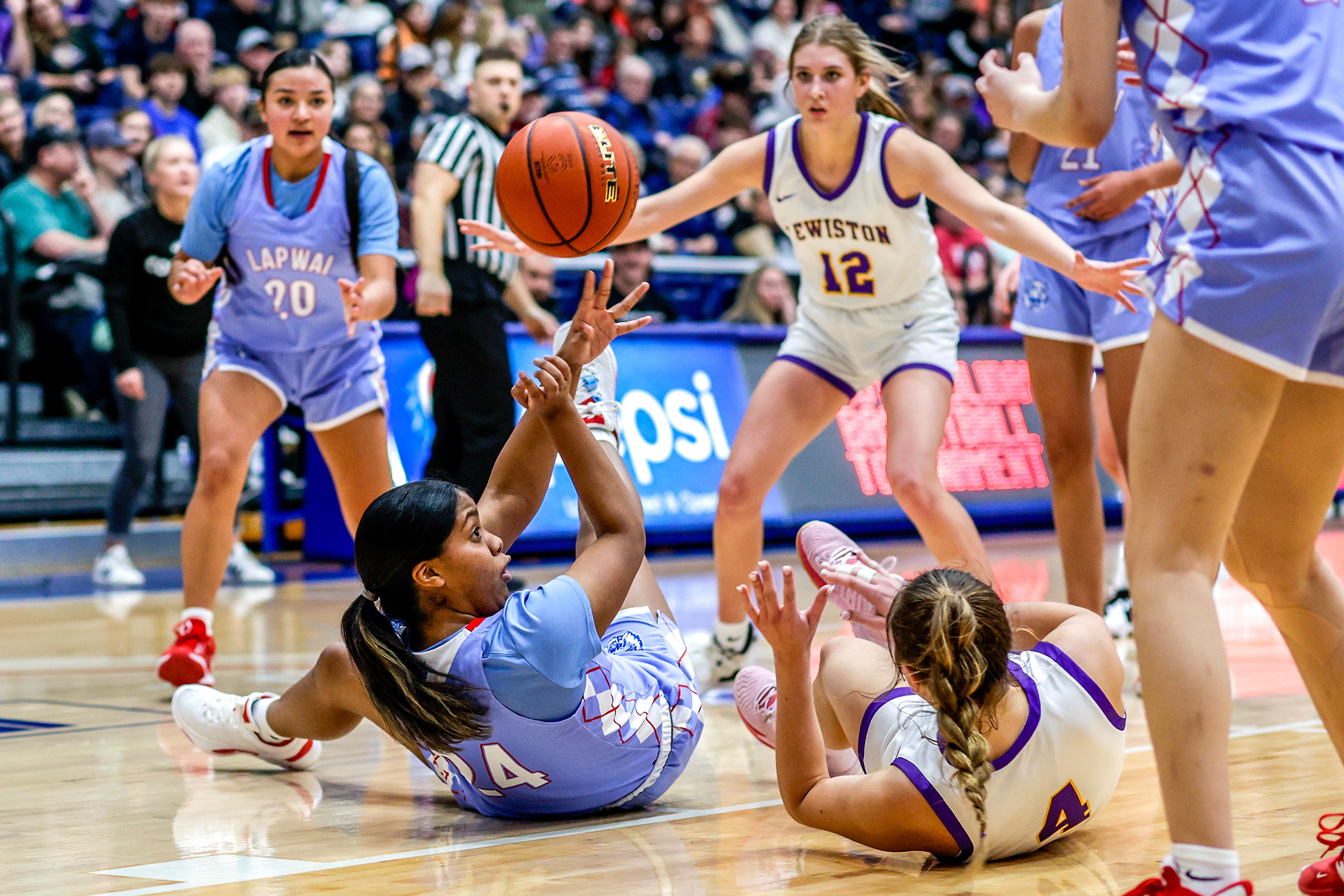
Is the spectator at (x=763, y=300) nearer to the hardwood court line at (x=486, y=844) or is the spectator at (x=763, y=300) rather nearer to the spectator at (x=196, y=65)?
the spectator at (x=196, y=65)

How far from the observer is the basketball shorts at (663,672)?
3.51 meters

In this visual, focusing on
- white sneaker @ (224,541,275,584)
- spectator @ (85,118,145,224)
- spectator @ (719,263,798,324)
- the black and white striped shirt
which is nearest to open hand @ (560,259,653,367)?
the black and white striped shirt

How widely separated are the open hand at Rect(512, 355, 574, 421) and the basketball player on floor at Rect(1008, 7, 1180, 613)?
7.14 feet

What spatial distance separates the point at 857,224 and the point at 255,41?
7821mm

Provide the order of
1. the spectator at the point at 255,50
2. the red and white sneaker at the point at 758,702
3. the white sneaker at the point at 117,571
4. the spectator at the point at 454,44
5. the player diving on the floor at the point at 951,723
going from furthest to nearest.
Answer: the spectator at the point at 454,44
the spectator at the point at 255,50
the white sneaker at the point at 117,571
the red and white sneaker at the point at 758,702
the player diving on the floor at the point at 951,723

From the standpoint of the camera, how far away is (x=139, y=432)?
8641 millimetres

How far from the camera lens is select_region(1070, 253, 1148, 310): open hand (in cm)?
390

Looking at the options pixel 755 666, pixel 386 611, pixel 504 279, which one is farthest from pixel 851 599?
pixel 504 279

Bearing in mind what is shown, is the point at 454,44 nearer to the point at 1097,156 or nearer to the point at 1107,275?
the point at 1097,156

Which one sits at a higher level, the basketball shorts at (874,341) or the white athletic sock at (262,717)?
the basketball shorts at (874,341)

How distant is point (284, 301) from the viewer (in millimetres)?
5223

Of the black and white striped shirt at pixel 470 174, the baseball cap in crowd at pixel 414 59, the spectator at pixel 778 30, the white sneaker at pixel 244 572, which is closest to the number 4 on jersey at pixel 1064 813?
the black and white striped shirt at pixel 470 174

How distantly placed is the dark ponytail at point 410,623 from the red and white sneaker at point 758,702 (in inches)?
32.2

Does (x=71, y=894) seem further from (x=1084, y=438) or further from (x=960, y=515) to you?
(x=1084, y=438)
